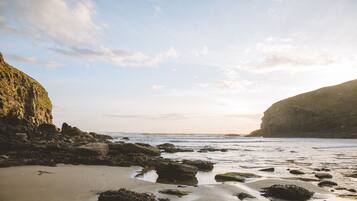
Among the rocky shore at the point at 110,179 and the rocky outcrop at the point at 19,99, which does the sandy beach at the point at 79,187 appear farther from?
the rocky outcrop at the point at 19,99

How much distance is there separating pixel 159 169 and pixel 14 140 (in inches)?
602

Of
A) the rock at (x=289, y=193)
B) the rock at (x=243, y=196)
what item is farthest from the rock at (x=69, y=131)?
the rock at (x=289, y=193)

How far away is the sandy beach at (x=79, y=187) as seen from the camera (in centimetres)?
1069

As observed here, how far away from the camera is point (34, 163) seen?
19.3 metres

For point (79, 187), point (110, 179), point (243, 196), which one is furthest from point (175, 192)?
point (110, 179)

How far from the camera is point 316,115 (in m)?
137

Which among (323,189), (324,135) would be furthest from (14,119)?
(324,135)

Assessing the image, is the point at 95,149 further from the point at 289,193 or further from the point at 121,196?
the point at 289,193

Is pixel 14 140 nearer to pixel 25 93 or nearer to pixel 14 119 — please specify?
pixel 14 119

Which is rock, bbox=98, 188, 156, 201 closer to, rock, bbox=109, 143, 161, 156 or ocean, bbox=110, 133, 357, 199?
ocean, bbox=110, 133, 357, 199

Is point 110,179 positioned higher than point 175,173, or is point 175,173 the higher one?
point 175,173

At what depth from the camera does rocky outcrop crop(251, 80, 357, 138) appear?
413ft

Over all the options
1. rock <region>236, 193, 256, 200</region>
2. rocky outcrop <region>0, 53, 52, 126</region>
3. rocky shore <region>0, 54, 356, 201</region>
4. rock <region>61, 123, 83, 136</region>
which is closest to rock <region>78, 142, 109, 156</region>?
rocky shore <region>0, 54, 356, 201</region>

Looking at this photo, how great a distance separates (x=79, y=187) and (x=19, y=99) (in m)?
42.9
